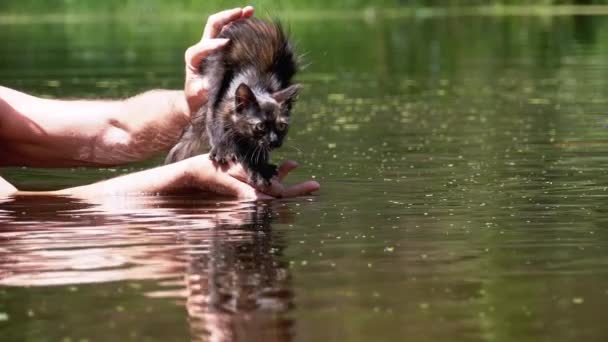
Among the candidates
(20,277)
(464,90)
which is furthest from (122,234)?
(464,90)

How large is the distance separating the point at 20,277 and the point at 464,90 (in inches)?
387

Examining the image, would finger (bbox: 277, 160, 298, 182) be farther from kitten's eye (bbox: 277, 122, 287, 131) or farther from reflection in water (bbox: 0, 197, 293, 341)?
reflection in water (bbox: 0, 197, 293, 341)

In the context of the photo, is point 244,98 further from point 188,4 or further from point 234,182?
point 188,4

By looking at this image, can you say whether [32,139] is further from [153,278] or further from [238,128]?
[153,278]

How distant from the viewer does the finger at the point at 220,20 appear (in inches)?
315

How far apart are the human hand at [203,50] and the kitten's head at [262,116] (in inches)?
10.7

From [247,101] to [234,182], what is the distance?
0.40 metres

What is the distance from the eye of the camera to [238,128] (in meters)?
7.87

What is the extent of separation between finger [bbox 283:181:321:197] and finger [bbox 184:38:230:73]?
0.75 metres

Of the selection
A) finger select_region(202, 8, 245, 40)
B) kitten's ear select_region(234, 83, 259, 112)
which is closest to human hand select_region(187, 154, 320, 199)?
kitten's ear select_region(234, 83, 259, 112)

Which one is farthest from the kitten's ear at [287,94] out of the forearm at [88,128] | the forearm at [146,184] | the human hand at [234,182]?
the forearm at [88,128]

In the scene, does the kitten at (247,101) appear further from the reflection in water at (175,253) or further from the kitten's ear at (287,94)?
the reflection in water at (175,253)

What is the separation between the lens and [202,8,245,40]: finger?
26.2 ft

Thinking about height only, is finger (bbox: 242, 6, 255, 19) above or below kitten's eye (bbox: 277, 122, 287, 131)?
above
